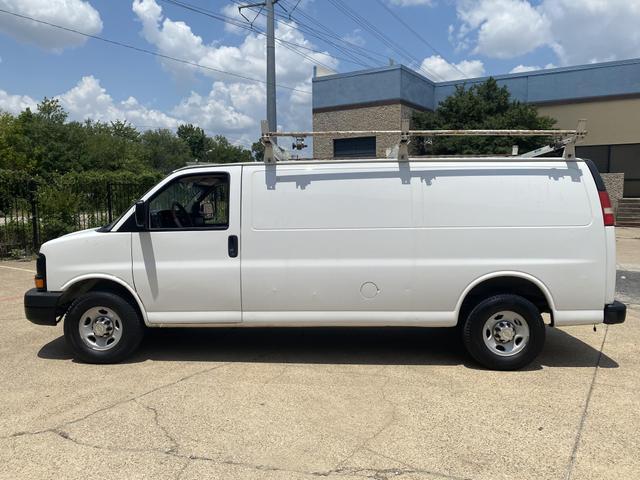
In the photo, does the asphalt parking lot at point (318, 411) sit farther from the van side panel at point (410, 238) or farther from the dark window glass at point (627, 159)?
the dark window glass at point (627, 159)

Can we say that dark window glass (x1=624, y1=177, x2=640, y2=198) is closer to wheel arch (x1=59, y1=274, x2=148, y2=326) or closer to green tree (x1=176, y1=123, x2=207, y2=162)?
wheel arch (x1=59, y1=274, x2=148, y2=326)

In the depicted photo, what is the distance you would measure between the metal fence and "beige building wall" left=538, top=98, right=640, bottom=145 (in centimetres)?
2069

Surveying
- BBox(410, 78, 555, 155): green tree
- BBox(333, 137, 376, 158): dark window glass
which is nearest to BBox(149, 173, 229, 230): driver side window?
BBox(410, 78, 555, 155): green tree

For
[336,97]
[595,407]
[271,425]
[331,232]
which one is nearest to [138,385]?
[271,425]

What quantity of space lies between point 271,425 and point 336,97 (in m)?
23.6

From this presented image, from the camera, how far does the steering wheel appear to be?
5562mm

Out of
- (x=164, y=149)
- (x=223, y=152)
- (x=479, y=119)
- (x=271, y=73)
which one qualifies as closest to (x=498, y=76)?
(x=479, y=119)

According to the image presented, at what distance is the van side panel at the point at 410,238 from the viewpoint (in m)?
5.16

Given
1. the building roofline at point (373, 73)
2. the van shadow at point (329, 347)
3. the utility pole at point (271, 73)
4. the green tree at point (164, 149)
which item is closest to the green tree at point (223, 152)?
the green tree at point (164, 149)

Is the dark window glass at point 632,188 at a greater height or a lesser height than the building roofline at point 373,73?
lesser

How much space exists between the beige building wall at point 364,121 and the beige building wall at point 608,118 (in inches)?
296

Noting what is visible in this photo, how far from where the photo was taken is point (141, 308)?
5.43 metres

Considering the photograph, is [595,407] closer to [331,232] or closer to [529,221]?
[529,221]

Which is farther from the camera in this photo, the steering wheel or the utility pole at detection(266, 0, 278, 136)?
the utility pole at detection(266, 0, 278, 136)
